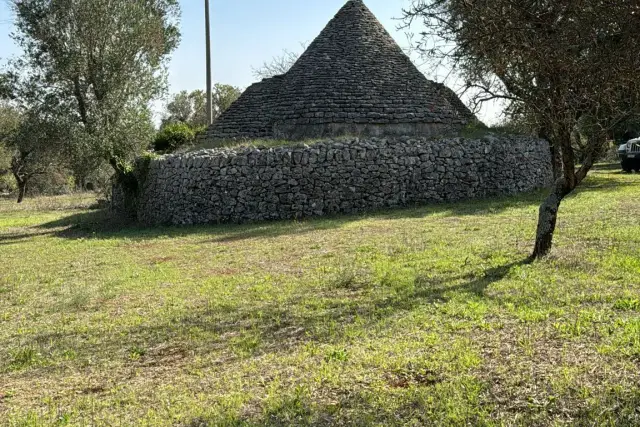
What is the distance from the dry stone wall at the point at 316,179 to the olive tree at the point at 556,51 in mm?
9176

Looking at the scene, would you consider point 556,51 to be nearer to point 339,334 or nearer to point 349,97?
point 339,334

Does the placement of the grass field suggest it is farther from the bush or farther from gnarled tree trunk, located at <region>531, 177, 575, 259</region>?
the bush

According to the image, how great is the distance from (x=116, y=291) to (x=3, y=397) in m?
3.67

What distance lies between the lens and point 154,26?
18422 millimetres

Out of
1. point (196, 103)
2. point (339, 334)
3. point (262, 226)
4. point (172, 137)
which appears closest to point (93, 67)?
point (262, 226)

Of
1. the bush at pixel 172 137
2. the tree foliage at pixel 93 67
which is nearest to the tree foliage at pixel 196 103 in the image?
the bush at pixel 172 137

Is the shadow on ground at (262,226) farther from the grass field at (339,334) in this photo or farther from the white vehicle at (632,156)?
the white vehicle at (632,156)

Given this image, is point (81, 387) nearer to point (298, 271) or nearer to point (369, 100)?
point (298, 271)

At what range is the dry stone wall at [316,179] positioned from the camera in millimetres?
16203

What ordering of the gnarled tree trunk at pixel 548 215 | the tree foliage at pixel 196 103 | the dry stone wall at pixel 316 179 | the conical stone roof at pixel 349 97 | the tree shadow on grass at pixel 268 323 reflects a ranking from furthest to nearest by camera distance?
the tree foliage at pixel 196 103 → the conical stone roof at pixel 349 97 → the dry stone wall at pixel 316 179 → the gnarled tree trunk at pixel 548 215 → the tree shadow on grass at pixel 268 323

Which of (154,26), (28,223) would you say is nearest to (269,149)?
(154,26)

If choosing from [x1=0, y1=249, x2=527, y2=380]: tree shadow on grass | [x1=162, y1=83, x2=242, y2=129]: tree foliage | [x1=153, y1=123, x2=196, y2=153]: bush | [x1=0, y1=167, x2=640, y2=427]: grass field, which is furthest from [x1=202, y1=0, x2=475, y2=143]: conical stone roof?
[x1=162, y1=83, x2=242, y2=129]: tree foliage

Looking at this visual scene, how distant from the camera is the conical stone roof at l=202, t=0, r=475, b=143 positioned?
61.0 feet

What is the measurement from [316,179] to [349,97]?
152 inches
